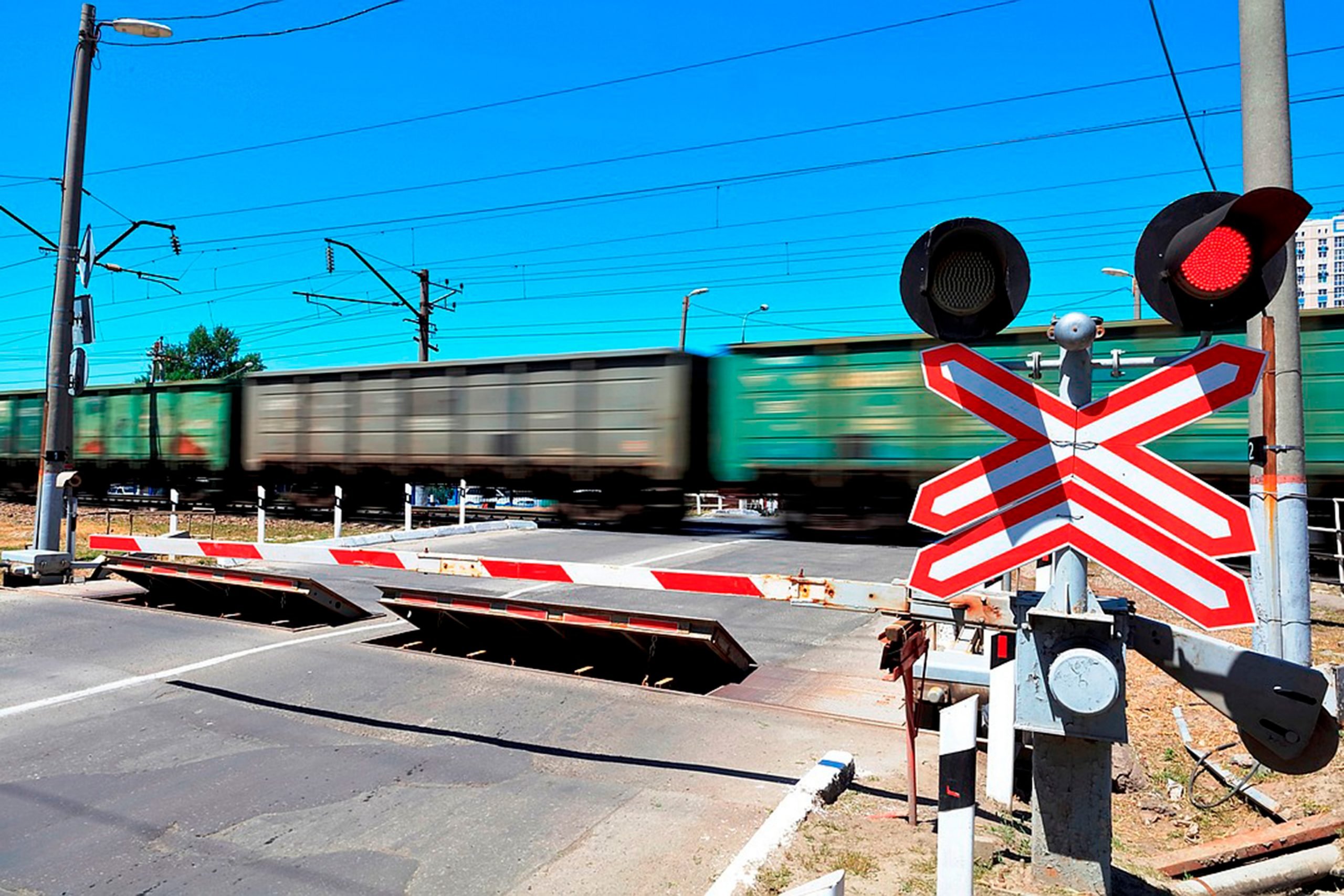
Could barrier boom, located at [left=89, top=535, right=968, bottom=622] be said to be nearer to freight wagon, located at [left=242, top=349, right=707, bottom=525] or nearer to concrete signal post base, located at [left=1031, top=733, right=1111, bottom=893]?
concrete signal post base, located at [left=1031, top=733, right=1111, bottom=893]

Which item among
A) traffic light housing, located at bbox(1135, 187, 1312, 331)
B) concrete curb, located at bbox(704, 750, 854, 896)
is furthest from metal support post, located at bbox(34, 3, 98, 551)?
traffic light housing, located at bbox(1135, 187, 1312, 331)

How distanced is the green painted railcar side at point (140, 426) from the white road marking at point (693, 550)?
11319mm

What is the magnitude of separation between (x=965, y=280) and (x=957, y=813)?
80.8 inches

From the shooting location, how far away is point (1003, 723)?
323 centimetres

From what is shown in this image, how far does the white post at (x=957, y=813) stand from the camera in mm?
3199

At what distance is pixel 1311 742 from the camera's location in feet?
9.46

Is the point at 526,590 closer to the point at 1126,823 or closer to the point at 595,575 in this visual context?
the point at 595,575

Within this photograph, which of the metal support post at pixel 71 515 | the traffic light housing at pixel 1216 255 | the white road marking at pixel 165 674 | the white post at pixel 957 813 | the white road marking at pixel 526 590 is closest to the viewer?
the traffic light housing at pixel 1216 255

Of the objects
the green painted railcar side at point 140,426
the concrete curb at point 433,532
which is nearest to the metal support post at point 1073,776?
the concrete curb at point 433,532

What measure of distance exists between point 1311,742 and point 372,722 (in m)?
6.09

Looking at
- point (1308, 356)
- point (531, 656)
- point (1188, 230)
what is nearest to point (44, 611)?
point (531, 656)

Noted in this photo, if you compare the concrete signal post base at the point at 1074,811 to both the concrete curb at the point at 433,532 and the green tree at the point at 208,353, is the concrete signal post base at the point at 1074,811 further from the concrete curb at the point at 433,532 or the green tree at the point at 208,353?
the green tree at the point at 208,353

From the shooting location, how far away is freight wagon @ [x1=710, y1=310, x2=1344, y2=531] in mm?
12008

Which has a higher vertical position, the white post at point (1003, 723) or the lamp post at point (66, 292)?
the lamp post at point (66, 292)
